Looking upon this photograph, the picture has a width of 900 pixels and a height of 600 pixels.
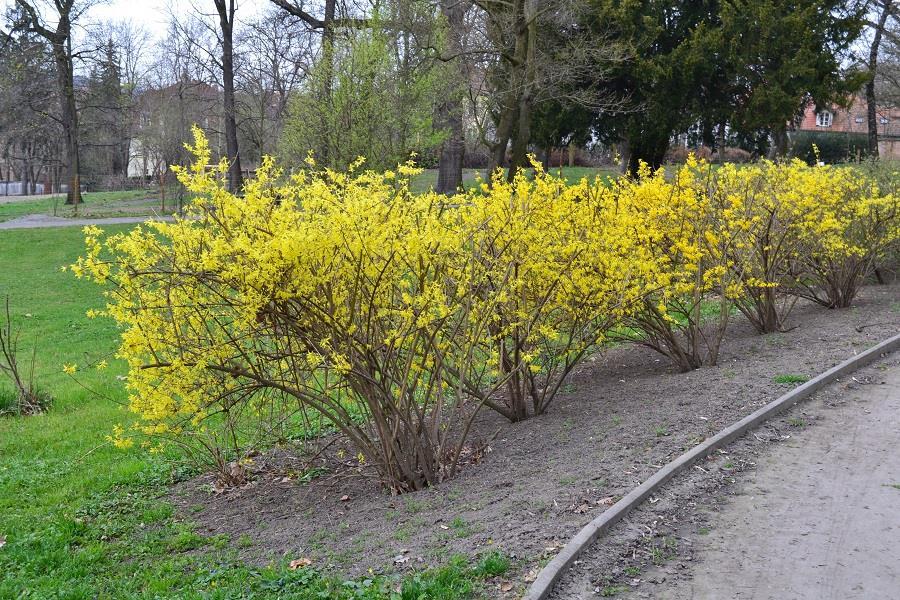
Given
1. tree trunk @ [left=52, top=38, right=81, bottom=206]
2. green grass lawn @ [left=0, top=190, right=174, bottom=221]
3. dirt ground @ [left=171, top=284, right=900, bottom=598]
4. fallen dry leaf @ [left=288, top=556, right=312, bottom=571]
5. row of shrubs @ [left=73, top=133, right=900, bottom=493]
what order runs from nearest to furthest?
dirt ground @ [left=171, top=284, right=900, bottom=598] → fallen dry leaf @ [left=288, top=556, right=312, bottom=571] → row of shrubs @ [left=73, top=133, right=900, bottom=493] → tree trunk @ [left=52, top=38, right=81, bottom=206] → green grass lawn @ [left=0, top=190, right=174, bottom=221]

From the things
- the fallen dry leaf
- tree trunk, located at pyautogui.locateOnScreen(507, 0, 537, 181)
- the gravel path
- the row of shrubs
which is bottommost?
the fallen dry leaf

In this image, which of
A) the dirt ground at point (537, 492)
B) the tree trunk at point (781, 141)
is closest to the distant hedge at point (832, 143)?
the tree trunk at point (781, 141)

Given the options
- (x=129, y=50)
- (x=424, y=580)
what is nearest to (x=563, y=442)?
(x=424, y=580)

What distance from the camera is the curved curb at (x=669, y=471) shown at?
3.83m

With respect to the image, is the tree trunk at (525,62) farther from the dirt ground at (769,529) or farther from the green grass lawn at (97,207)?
the green grass lawn at (97,207)

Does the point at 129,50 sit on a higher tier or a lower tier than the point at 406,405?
higher

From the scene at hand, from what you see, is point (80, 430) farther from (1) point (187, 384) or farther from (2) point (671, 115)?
(2) point (671, 115)

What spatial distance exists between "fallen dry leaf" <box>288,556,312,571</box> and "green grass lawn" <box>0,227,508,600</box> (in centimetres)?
6

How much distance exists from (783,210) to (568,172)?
71.2ft

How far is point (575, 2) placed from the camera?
18.0m

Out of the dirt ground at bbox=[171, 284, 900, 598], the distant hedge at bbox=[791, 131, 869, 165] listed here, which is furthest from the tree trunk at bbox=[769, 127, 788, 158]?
the dirt ground at bbox=[171, 284, 900, 598]

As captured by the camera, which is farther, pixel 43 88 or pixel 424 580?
pixel 43 88

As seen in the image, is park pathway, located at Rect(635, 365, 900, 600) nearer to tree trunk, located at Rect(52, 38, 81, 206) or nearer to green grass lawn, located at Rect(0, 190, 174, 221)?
green grass lawn, located at Rect(0, 190, 174, 221)

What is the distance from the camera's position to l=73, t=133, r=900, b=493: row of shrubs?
506 centimetres
